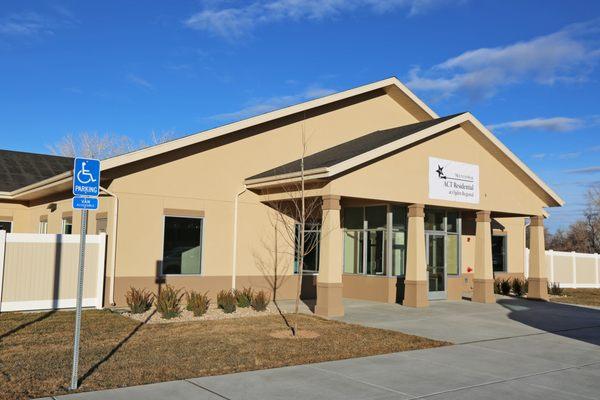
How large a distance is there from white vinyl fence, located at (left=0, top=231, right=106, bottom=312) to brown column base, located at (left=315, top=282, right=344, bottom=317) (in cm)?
564

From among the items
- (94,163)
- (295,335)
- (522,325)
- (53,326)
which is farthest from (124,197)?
→ (522,325)

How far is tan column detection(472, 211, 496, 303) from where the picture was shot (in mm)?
19203

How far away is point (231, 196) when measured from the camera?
16984 mm

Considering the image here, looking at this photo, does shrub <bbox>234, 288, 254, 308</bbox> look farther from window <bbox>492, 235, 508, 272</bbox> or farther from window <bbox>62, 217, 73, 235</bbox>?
window <bbox>492, 235, 508, 272</bbox>

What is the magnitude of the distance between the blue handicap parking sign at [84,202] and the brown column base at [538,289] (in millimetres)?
18337

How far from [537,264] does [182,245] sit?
531 inches

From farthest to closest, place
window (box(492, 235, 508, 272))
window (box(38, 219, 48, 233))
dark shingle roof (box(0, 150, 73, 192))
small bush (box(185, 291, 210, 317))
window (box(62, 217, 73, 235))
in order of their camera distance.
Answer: window (box(492, 235, 508, 272)) → dark shingle roof (box(0, 150, 73, 192)) → window (box(38, 219, 48, 233)) → window (box(62, 217, 73, 235)) → small bush (box(185, 291, 210, 317))

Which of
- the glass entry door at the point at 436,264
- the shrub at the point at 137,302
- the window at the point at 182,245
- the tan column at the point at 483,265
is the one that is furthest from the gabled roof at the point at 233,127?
the glass entry door at the point at 436,264

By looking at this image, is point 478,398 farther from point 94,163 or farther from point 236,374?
point 94,163

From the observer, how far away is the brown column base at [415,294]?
16.8 metres

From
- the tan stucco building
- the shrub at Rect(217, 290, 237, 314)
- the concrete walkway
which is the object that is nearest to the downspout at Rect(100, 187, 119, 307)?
the tan stucco building

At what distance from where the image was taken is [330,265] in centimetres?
1458

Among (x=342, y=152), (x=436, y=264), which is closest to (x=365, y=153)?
(x=342, y=152)

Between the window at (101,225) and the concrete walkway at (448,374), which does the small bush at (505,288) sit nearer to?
the concrete walkway at (448,374)
